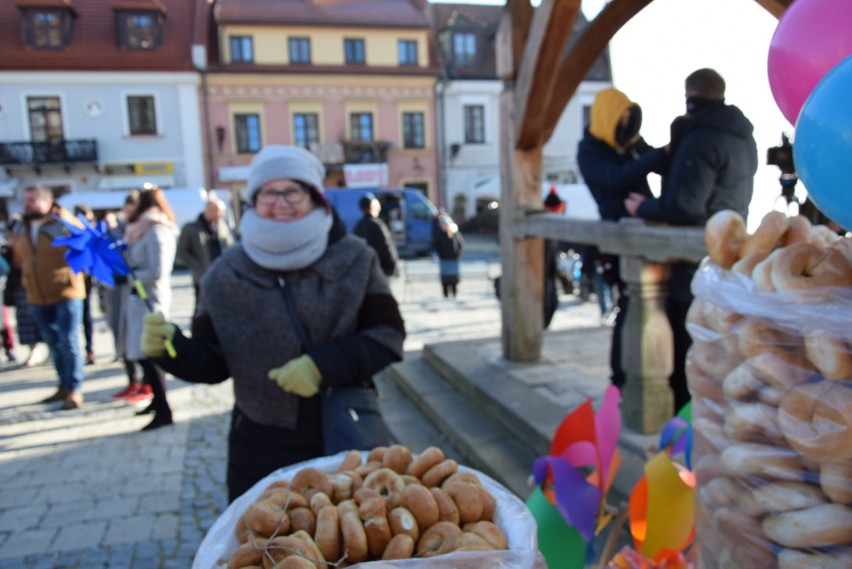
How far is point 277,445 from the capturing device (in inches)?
86.0

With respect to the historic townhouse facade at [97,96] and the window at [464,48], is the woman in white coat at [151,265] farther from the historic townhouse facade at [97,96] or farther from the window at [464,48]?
the window at [464,48]

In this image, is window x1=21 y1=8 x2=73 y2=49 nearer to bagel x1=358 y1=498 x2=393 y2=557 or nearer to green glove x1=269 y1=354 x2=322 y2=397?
green glove x1=269 y1=354 x2=322 y2=397

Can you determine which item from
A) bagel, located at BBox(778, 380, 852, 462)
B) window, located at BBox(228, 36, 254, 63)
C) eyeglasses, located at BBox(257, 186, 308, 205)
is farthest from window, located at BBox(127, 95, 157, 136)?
bagel, located at BBox(778, 380, 852, 462)

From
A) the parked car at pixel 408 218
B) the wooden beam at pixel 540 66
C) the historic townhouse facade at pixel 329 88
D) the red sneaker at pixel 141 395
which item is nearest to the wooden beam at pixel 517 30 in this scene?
the wooden beam at pixel 540 66

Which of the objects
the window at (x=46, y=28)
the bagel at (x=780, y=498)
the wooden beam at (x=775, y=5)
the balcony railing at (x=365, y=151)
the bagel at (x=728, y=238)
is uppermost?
the window at (x=46, y=28)

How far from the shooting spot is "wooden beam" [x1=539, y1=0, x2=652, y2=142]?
3559 mm

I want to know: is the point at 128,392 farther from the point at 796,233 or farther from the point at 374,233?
the point at 796,233

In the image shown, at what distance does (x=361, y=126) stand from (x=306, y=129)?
2.40m

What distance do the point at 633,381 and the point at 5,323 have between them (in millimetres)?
7463

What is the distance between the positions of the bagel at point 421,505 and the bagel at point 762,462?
0.53 meters

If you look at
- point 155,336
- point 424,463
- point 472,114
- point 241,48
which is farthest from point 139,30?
point 424,463

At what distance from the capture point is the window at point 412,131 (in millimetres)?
27875

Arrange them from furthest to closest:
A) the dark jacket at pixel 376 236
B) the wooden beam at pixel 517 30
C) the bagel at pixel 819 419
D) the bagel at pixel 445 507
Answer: the dark jacket at pixel 376 236 → the wooden beam at pixel 517 30 → the bagel at pixel 445 507 → the bagel at pixel 819 419

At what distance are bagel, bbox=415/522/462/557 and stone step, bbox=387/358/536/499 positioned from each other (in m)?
2.17
